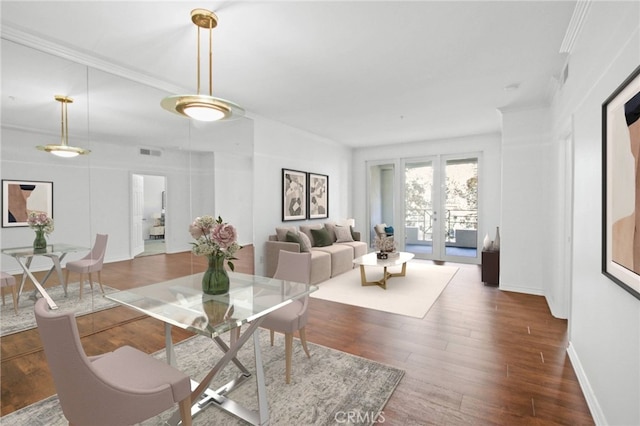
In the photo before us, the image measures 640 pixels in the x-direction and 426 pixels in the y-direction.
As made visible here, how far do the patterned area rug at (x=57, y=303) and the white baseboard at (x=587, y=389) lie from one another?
141 inches

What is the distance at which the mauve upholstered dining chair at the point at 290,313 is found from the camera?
2279 millimetres

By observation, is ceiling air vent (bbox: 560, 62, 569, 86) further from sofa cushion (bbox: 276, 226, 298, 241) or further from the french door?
sofa cushion (bbox: 276, 226, 298, 241)

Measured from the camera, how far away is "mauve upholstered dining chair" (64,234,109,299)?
2.95 m

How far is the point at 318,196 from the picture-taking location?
6.55 meters

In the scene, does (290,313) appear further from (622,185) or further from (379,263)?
(379,263)

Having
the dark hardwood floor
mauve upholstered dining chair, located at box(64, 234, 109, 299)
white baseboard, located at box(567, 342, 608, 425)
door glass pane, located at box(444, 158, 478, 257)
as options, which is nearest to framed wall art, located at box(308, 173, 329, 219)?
the dark hardwood floor

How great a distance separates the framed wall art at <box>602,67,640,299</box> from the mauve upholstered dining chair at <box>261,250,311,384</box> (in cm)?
187

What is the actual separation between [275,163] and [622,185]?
4.57m

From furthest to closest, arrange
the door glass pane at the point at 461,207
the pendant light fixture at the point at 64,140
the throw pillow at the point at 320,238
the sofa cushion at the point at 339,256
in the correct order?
1. the door glass pane at the point at 461,207
2. the throw pillow at the point at 320,238
3. the sofa cushion at the point at 339,256
4. the pendant light fixture at the point at 64,140

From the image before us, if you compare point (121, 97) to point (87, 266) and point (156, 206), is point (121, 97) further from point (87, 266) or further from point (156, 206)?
point (87, 266)

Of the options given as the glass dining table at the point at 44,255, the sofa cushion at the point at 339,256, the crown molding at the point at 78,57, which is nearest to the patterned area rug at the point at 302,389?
the glass dining table at the point at 44,255

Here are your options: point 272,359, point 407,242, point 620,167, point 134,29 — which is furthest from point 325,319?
point 407,242

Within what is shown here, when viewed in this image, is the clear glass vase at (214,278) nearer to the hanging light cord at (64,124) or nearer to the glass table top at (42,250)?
the glass table top at (42,250)

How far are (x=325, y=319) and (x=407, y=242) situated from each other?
445 cm
